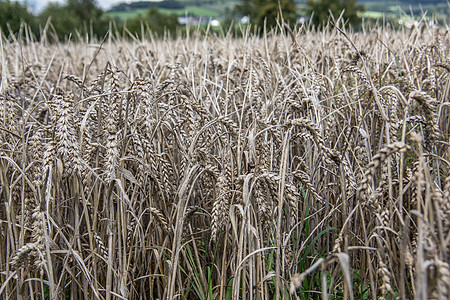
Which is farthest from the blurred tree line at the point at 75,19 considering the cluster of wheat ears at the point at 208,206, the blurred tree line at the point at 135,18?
the cluster of wheat ears at the point at 208,206

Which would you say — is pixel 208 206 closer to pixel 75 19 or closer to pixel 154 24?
pixel 154 24

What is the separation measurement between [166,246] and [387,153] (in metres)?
0.99

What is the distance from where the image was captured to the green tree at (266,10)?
18.8 metres

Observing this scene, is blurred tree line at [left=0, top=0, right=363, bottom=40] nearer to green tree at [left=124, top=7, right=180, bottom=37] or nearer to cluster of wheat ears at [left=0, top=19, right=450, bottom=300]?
green tree at [left=124, top=7, right=180, bottom=37]

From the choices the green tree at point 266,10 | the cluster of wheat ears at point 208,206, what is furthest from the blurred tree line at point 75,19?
the cluster of wheat ears at point 208,206

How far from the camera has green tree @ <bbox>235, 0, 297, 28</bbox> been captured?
61.8ft

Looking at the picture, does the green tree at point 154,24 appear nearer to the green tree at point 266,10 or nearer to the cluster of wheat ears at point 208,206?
the green tree at point 266,10

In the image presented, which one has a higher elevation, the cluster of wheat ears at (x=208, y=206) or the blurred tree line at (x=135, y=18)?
the blurred tree line at (x=135, y=18)

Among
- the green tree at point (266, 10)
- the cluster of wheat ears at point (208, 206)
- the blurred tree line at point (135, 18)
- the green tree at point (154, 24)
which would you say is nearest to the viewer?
the cluster of wheat ears at point (208, 206)

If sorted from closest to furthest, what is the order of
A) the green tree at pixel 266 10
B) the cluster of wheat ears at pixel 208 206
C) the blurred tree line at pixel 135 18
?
the cluster of wheat ears at pixel 208 206
the blurred tree line at pixel 135 18
the green tree at pixel 266 10

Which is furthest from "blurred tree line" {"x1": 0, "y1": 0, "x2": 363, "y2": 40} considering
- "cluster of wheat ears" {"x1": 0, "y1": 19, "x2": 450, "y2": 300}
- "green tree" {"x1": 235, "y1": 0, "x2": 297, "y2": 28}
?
"cluster of wheat ears" {"x1": 0, "y1": 19, "x2": 450, "y2": 300}

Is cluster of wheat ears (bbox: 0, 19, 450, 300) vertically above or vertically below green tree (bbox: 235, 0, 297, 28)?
below

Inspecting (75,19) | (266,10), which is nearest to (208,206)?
(266,10)

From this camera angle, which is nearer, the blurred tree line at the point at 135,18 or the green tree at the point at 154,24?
the green tree at the point at 154,24
